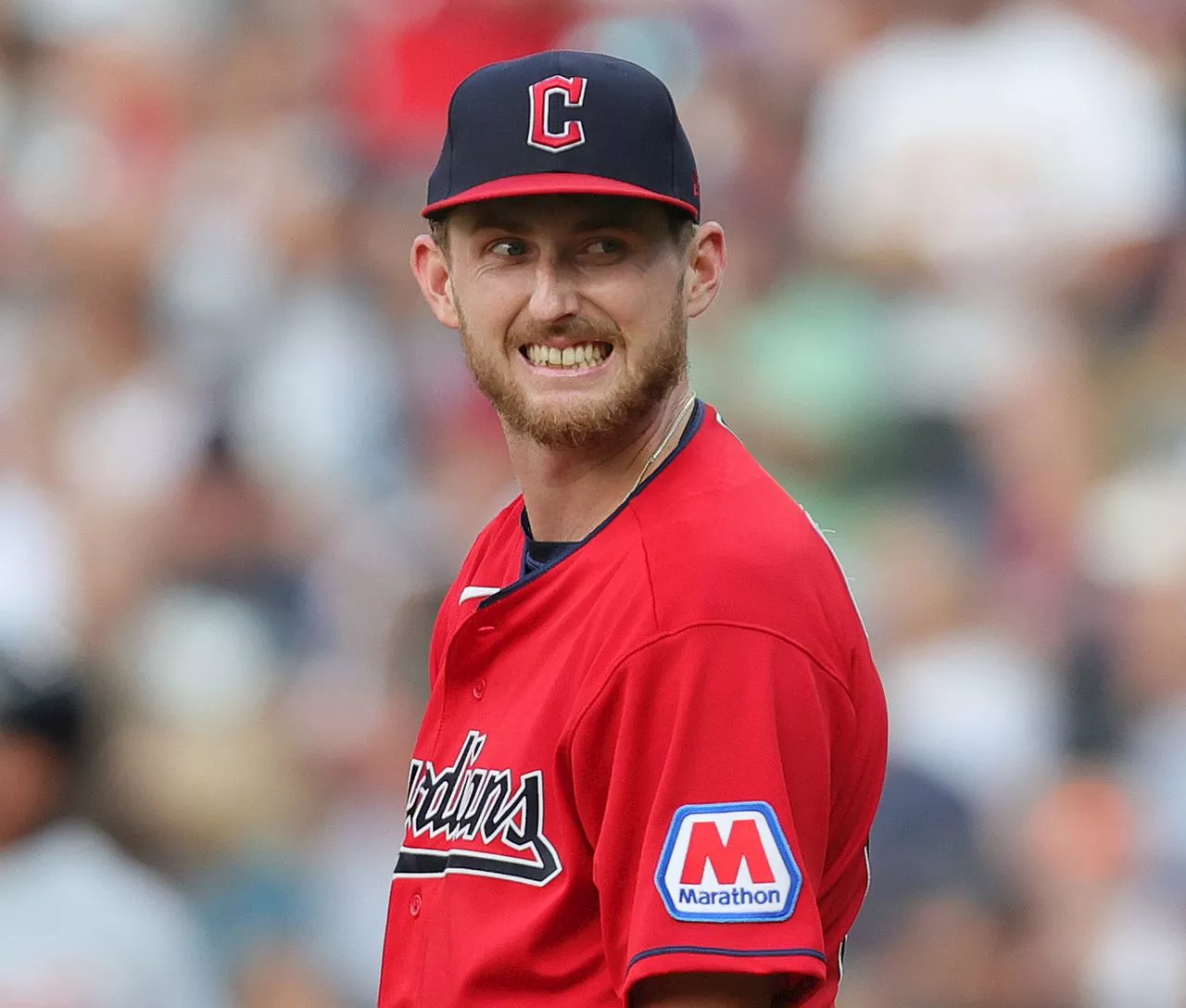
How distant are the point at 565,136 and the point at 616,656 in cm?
50

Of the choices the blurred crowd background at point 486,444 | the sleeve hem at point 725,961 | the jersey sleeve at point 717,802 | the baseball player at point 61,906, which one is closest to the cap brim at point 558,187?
the jersey sleeve at point 717,802

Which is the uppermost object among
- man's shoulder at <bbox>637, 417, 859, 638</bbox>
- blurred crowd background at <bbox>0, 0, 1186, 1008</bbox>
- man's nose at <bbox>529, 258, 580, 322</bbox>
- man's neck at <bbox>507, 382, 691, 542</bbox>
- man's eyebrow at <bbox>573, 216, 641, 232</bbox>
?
blurred crowd background at <bbox>0, 0, 1186, 1008</bbox>

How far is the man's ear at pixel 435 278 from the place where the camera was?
1.98m

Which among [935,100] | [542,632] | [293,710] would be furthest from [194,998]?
[935,100]

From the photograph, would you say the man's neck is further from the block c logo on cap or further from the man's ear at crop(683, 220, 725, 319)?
the block c logo on cap

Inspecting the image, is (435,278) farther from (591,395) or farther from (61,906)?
(61,906)

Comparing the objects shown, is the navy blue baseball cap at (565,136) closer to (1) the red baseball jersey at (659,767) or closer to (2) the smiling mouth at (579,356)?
(2) the smiling mouth at (579,356)

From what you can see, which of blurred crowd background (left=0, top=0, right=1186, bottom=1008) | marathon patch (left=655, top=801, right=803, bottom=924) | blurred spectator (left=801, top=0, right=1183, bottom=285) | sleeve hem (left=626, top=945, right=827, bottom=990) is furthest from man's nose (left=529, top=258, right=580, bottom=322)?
blurred spectator (left=801, top=0, right=1183, bottom=285)

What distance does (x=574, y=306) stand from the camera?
1801 millimetres

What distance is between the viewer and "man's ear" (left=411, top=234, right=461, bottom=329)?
6.48 feet

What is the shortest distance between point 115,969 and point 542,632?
2.38 metres

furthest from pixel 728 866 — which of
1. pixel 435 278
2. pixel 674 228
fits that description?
pixel 435 278

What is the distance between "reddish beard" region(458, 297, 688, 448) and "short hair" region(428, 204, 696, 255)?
64 millimetres

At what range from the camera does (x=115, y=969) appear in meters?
3.83
